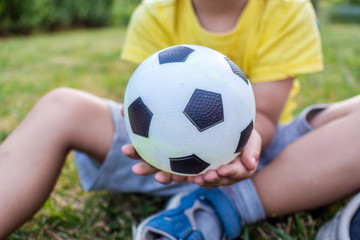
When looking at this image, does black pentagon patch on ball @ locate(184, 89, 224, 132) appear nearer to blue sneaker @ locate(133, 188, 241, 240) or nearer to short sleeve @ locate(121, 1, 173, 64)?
blue sneaker @ locate(133, 188, 241, 240)

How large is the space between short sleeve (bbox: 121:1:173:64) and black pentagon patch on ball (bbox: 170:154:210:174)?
79 cm

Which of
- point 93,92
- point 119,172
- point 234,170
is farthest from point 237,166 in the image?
point 93,92

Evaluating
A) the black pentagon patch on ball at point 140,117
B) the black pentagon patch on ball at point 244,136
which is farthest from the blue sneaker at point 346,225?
the black pentagon patch on ball at point 140,117

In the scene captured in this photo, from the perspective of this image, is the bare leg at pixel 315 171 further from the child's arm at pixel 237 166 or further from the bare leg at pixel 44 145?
the bare leg at pixel 44 145

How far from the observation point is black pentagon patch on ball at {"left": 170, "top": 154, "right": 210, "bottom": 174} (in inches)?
33.4

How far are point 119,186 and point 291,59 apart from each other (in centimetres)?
84

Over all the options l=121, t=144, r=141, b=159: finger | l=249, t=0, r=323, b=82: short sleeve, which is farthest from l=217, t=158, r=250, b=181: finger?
l=249, t=0, r=323, b=82: short sleeve

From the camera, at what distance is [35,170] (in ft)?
3.56

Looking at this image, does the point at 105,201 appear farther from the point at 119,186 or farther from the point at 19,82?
the point at 19,82

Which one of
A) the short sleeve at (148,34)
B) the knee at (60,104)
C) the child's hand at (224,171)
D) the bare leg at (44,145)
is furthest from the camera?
the short sleeve at (148,34)

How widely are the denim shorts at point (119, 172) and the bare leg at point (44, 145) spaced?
0.04m

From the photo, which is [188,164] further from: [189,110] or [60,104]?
[60,104]

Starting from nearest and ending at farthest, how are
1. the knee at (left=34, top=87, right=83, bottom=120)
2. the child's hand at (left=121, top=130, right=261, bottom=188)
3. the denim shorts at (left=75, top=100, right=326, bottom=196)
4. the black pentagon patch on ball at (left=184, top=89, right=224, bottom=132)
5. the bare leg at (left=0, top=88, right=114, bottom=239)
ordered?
the black pentagon patch on ball at (left=184, top=89, right=224, bottom=132)
the child's hand at (left=121, top=130, right=261, bottom=188)
the bare leg at (left=0, top=88, right=114, bottom=239)
the knee at (left=34, top=87, right=83, bottom=120)
the denim shorts at (left=75, top=100, right=326, bottom=196)

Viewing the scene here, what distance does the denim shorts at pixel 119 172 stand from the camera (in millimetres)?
1296
